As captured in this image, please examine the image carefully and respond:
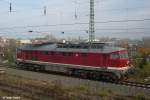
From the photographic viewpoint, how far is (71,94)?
63.4 ft

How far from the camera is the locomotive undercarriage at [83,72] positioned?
2720cm

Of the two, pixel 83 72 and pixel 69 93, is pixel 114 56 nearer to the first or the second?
pixel 83 72

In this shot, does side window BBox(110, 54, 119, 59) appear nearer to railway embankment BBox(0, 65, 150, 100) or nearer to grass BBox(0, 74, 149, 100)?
railway embankment BBox(0, 65, 150, 100)

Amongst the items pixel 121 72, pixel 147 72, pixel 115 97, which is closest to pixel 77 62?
pixel 121 72

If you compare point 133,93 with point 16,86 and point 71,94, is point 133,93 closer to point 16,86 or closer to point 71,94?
point 71,94

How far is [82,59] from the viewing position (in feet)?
98.4

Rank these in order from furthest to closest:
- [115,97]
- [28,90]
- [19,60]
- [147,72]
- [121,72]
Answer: [19,60], [147,72], [121,72], [28,90], [115,97]

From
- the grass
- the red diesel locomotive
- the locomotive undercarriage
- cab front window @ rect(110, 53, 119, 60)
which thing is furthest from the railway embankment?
cab front window @ rect(110, 53, 119, 60)

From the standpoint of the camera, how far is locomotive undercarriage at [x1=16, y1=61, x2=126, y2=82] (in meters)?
27.2

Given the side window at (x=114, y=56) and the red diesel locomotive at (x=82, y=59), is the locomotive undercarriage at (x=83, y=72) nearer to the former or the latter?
the red diesel locomotive at (x=82, y=59)

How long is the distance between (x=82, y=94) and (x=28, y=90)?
483 centimetres

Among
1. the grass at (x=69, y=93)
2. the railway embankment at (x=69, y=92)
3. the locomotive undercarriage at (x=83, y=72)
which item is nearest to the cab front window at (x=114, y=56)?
the locomotive undercarriage at (x=83, y=72)

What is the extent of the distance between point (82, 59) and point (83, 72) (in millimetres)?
1424

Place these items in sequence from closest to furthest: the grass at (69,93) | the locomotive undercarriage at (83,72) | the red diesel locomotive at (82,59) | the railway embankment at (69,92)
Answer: the grass at (69,93), the railway embankment at (69,92), the locomotive undercarriage at (83,72), the red diesel locomotive at (82,59)
